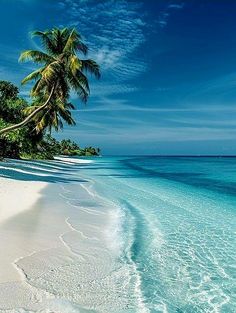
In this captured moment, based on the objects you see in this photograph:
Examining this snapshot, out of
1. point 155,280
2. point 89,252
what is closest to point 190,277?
point 155,280

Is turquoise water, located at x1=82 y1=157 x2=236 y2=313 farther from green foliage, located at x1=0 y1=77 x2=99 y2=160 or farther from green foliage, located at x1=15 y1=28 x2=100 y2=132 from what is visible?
green foliage, located at x1=0 y1=77 x2=99 y2=160

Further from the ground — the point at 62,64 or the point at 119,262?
the point at 62,64

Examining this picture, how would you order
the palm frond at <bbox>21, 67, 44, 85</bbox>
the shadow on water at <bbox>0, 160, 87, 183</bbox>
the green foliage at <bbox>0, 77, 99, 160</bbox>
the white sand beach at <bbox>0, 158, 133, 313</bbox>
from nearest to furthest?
the white sand beach at <bbox>0, 158, 133, 313</bbox>
the shadow on water at <bbox>0, 160, 87, 183</bbox>
the palm frond at <bbox>21, 67, 44, 85</bbox>
the green foliage at <bbox>0, 77, 99, 160</bbox>

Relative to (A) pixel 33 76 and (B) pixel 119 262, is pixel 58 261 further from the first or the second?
(A) pixel 33 76

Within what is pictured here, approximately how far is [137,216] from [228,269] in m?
4.97

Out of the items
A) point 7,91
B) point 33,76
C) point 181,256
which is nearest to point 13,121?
point 7,91

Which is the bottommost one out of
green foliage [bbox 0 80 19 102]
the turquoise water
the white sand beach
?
the turquoise water

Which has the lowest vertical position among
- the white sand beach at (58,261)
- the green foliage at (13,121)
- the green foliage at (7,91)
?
the white sand beach at (58,261)

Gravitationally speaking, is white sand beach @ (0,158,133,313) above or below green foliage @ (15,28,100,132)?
below

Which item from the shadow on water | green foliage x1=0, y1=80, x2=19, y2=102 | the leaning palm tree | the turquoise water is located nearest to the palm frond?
the leaning palm tree

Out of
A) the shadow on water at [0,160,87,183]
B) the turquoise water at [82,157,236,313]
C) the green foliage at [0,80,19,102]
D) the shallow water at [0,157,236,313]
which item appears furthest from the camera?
the green foliage at [0,80,19,102]

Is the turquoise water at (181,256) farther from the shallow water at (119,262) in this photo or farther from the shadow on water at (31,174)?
the shadow on water at (31,174)

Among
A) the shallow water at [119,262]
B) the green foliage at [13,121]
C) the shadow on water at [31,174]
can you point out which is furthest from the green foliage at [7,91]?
the shallow water at [119,262]

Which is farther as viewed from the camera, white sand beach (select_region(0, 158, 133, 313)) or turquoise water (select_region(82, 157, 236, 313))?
turquoise water (select_region(82, 157, 236, 313))
